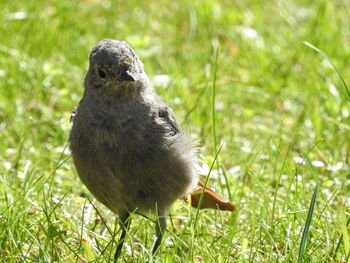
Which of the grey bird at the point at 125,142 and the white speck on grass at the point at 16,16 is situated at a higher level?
the white speck on grass at the point at 16,16

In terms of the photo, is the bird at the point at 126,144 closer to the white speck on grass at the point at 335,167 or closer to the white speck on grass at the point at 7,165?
the white speck on grass at the point at 7,165

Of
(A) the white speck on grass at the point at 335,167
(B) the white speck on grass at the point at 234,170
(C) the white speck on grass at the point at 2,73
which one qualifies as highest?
(C) the white speck on grass at the point at 2,73

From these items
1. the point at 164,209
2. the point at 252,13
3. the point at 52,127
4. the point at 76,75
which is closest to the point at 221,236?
the point at 164,209

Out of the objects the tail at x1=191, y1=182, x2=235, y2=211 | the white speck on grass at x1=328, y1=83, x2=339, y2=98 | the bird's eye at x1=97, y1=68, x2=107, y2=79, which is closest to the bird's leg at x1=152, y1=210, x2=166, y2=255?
the tail at x1=191, y1=182, x2=235, y2=211

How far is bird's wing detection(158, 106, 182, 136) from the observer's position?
176 inches

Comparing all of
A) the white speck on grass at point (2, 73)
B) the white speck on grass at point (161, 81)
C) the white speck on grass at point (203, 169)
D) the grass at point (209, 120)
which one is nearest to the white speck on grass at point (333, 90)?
the grass at point (209, 120)

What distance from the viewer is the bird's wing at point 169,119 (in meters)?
4.46

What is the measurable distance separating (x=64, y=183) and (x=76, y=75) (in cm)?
176

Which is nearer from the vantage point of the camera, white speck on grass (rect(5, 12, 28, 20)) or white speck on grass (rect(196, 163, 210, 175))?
white speck on grass (rect(196, 163, 210, 175))

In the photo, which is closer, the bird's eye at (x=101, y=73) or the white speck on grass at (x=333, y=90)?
the bird's eye at (x=101, y=73)

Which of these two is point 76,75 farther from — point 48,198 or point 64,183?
point 48,198

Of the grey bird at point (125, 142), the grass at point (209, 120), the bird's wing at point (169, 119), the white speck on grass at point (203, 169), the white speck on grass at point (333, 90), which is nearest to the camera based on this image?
the grass at point (209, 120)

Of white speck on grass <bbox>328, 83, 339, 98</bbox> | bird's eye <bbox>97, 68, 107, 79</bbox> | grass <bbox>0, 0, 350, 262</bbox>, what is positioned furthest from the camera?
white speck on grass <bbox>328, 83, 339, 98</bbox>

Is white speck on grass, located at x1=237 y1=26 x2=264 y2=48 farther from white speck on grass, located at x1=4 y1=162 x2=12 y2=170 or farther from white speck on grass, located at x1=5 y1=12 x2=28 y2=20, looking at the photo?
white speck on grass, located at x1=4 y1=162 x2=12 y2=170
